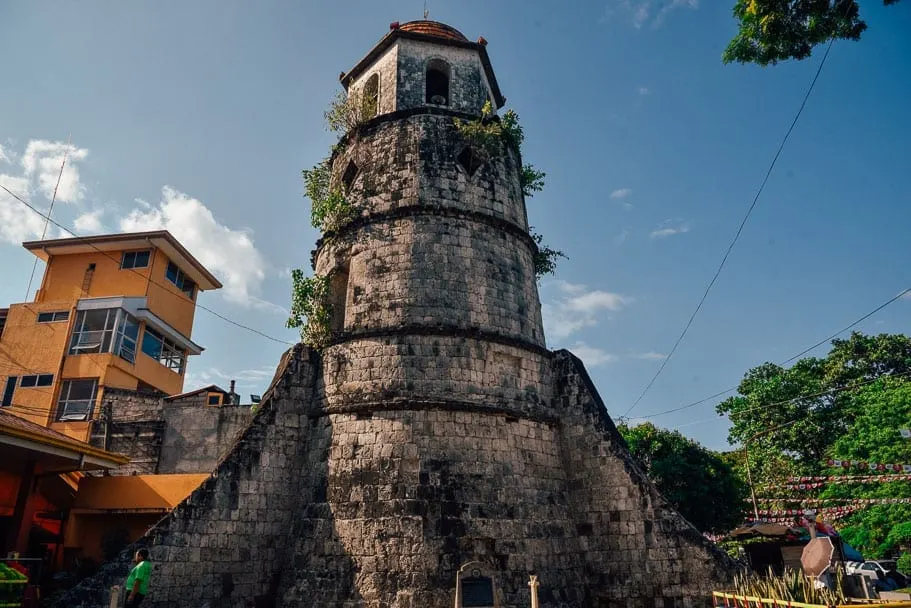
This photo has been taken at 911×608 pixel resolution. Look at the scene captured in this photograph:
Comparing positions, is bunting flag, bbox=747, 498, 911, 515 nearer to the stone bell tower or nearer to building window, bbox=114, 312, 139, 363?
Result: the stone bell tower

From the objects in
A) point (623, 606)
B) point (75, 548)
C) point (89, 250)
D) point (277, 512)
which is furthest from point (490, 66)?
point (89, 250)

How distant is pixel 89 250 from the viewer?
2156 centimetres

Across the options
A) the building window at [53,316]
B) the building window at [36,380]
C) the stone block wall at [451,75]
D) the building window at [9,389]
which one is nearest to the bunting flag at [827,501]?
the stone block wall at [451,75]

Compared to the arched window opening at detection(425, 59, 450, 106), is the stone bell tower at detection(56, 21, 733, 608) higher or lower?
lower

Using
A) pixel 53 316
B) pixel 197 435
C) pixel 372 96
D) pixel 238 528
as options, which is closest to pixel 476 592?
pixel 238 528

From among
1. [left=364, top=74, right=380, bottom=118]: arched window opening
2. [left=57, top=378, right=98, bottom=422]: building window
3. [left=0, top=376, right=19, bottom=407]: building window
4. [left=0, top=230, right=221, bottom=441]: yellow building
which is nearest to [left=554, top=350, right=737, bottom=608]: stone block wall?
[left=364, top=74, right=380, bottom=118]: arched window opening

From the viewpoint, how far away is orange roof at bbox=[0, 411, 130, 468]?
959 cm

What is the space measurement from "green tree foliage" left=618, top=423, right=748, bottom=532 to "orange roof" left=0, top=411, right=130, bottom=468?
17.4m

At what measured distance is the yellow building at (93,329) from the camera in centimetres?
1872

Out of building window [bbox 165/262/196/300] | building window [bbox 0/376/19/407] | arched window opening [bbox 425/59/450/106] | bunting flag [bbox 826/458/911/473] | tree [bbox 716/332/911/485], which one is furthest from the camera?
tree [bbox 716/332/911/485]

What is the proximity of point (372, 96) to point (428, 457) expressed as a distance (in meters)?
9.47

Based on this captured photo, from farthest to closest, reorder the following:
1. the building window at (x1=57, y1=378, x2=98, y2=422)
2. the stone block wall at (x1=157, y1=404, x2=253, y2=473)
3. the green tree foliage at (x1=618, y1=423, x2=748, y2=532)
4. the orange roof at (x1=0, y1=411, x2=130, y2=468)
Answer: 1. the green tree foliage at (x1=618, y1=423, x2=748, y2=532)
2. the building window at (x1=57, y1=378, x2=98, y2=422)
3. the stone block wall at (x1=157, y1=404, x2=253, y2=473)
4. the orange roof at (x1=0, y1=411, x2=130, y2=468)

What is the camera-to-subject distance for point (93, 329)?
19.6 metres

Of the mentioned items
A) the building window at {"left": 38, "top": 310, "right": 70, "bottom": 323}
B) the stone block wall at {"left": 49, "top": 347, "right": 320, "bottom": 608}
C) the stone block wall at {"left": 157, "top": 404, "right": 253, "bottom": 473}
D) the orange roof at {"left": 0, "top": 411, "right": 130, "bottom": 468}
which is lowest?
the stone block wall at {"left": 49, "top": 347, "right": 320, "bottom": 608}
